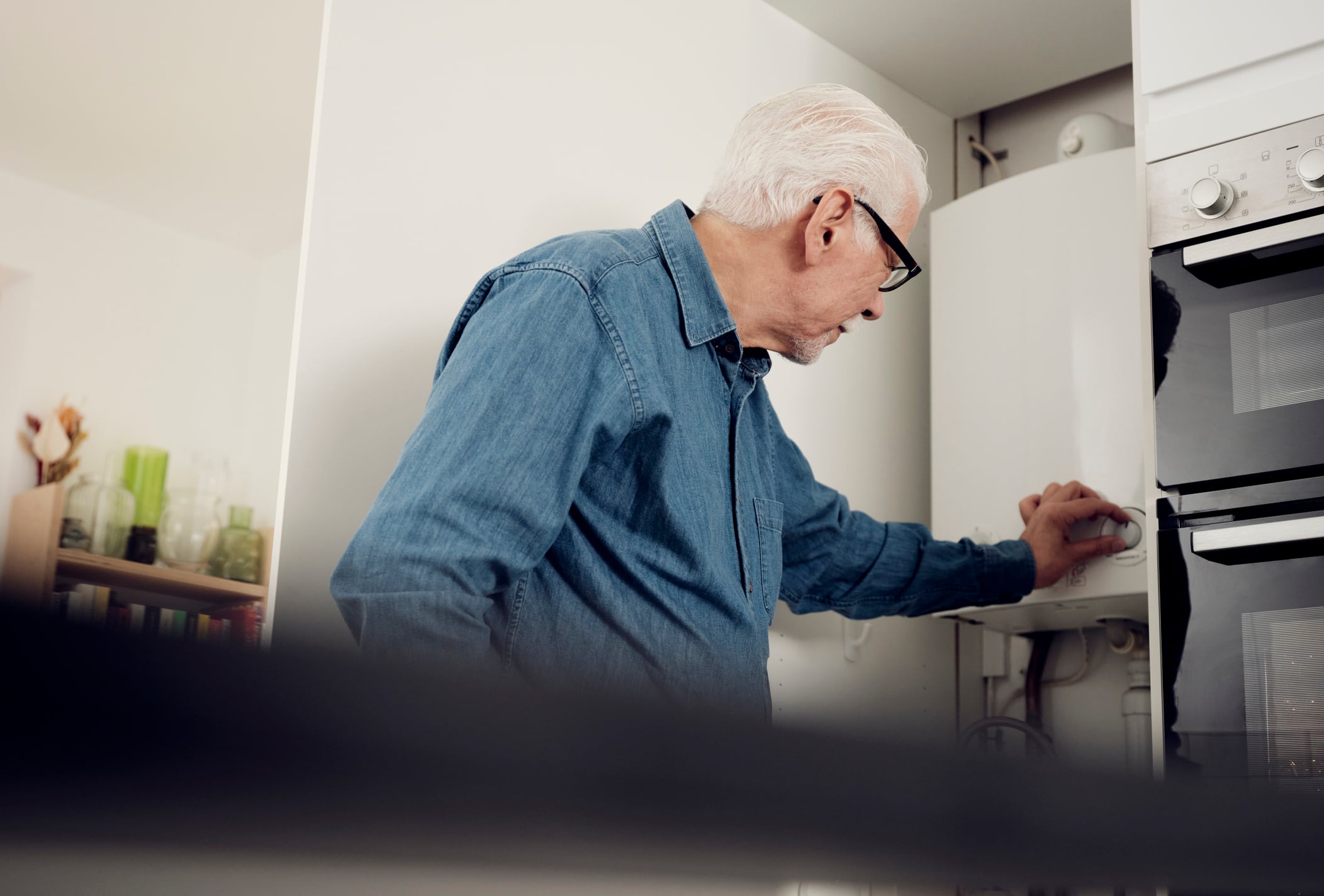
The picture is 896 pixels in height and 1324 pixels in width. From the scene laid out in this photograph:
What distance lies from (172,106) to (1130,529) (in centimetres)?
152

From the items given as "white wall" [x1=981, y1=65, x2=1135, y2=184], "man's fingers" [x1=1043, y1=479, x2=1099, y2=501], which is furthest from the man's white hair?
"white wall" [x1=981, y1=65, x2=1135, y2=184]

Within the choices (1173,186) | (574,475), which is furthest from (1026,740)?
(574,475)

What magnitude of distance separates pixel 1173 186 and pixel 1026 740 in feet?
3.30

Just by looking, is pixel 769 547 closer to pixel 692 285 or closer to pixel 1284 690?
pixel 692 285

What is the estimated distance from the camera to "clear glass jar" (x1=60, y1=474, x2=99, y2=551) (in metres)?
1.58

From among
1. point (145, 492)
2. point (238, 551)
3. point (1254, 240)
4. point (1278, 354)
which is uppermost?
point (1254, 240)

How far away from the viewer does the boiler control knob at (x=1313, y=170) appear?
1.28 m

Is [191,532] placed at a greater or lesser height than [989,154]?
lesser

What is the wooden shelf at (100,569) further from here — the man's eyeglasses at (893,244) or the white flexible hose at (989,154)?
the white flexible hose at (989,154)

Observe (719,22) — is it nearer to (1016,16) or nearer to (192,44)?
(1016,16)

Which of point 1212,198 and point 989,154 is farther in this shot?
point 989,154

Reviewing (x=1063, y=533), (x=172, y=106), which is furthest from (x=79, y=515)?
(x=1063, y=533)

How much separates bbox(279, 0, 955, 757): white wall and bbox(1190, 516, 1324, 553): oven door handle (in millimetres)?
363

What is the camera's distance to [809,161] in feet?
4.33
